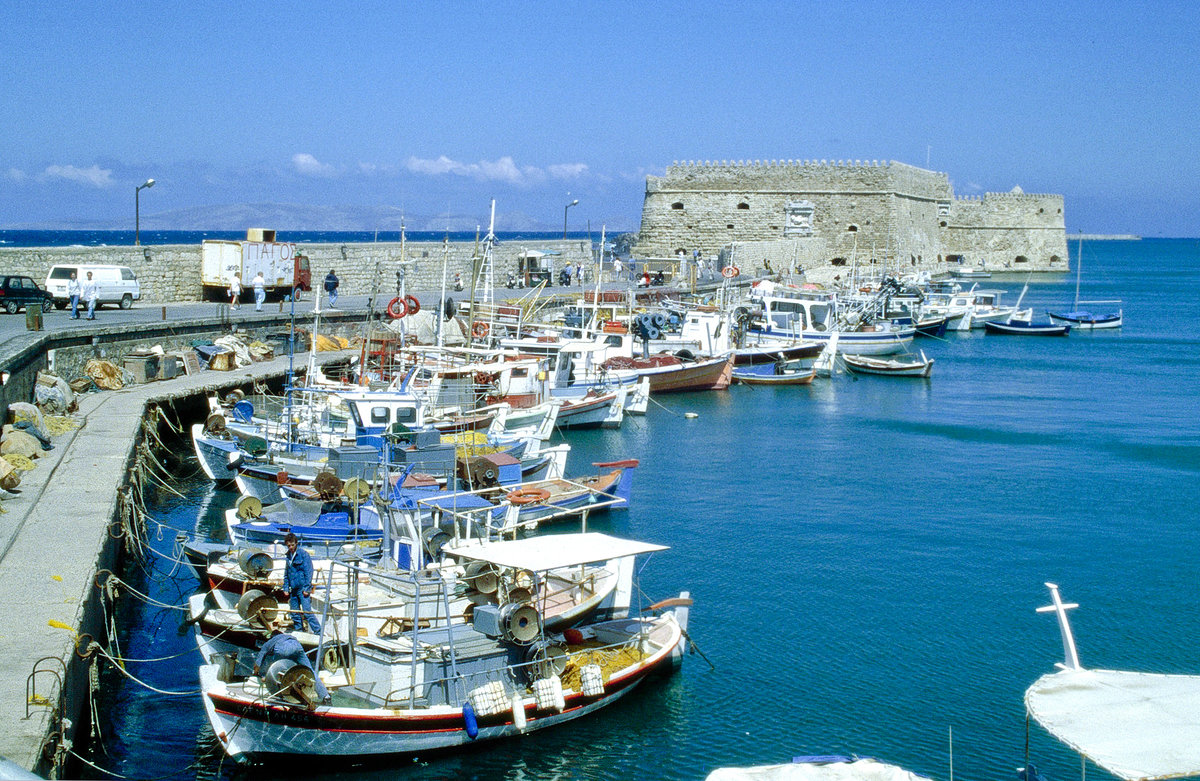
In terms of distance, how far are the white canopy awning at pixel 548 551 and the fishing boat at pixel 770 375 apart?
23.4 meters

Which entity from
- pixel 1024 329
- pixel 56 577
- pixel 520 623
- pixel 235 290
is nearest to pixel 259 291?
pixel 235 290

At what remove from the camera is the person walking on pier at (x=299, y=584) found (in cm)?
1151

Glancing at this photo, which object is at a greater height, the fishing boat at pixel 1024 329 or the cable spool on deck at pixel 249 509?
the fishing boat at pixel 1024 329

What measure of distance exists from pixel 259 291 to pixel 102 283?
13.5 feet

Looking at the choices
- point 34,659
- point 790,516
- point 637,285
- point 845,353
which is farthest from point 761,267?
point 34,659

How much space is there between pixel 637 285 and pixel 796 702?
37.5 meters

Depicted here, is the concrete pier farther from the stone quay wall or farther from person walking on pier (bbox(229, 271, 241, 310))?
person walking on pier (bbox(229, 271, 241, 310))

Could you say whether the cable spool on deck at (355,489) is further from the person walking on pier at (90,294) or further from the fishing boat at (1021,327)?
the fishing boat at (1021,327)

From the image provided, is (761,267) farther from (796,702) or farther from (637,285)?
(796,702)

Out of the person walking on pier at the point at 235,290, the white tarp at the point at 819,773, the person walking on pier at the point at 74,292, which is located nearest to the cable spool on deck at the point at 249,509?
the white tarp at the point at 819,773

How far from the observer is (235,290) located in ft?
104

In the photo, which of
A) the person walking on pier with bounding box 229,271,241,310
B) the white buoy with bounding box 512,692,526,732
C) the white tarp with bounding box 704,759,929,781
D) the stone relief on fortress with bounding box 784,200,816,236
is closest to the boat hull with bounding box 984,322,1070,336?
the stone relief on fortress with bounding box 784,200,816,236

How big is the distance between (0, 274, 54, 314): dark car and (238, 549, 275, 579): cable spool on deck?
16901 millimetres

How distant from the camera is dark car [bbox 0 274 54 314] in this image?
89.3 ft
